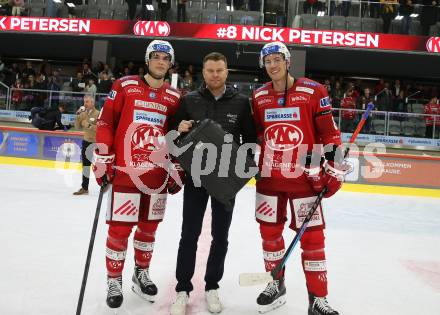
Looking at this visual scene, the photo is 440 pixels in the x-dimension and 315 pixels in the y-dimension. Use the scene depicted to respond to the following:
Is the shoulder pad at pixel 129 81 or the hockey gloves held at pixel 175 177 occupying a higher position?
→ the shoulder pad at pixel 129 81

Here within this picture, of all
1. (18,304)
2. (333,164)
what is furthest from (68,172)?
(333,164)

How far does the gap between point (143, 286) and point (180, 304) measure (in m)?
0.35

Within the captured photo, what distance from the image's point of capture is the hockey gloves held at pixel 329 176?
258 cm

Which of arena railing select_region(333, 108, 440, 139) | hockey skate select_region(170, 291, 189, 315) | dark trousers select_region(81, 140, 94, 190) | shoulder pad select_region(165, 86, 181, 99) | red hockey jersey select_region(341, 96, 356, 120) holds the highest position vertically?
red hockey jersey select_region(341, 96, 356, 120)

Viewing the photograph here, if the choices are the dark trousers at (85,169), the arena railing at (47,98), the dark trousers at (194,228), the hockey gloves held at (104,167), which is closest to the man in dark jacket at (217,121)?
the dark trousers at (194,228)

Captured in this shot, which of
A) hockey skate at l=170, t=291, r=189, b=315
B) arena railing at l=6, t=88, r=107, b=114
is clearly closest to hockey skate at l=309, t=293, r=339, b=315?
hockey skate at l=170, t=291, r=189, b=315

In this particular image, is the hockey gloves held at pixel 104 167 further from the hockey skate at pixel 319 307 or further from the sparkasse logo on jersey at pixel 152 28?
the sparkasse logo on jersey at pixel 152 28

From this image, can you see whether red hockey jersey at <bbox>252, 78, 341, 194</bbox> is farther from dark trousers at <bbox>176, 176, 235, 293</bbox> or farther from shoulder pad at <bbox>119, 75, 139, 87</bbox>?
shoulder pad at <bbox>119, 75, 139, 87</bbox>

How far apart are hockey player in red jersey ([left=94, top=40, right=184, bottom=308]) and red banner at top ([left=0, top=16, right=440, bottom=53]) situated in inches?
387

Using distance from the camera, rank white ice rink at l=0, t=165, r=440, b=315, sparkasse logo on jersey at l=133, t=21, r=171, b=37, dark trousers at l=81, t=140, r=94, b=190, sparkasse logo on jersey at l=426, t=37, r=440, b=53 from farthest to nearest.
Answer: sparkasse logo on jersey at l=133, t=21, r=171, b=37 < sparkasse logo on jersey at l=426, t=37, r=440, b=53 < dark trousers at l=81, t=140, r=94, b=190 < white ice rink at l=0, t=165, r=440, b=315

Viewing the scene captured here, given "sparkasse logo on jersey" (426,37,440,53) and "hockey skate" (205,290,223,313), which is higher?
"sparkasse logo on jersey" (426,37,440,53)

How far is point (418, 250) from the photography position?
417 centimetres

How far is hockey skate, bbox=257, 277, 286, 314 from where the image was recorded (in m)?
2.63

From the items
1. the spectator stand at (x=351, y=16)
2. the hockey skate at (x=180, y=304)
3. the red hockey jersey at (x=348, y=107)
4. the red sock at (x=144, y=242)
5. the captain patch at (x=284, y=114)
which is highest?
the spectator stand at (x=351, y=16)
